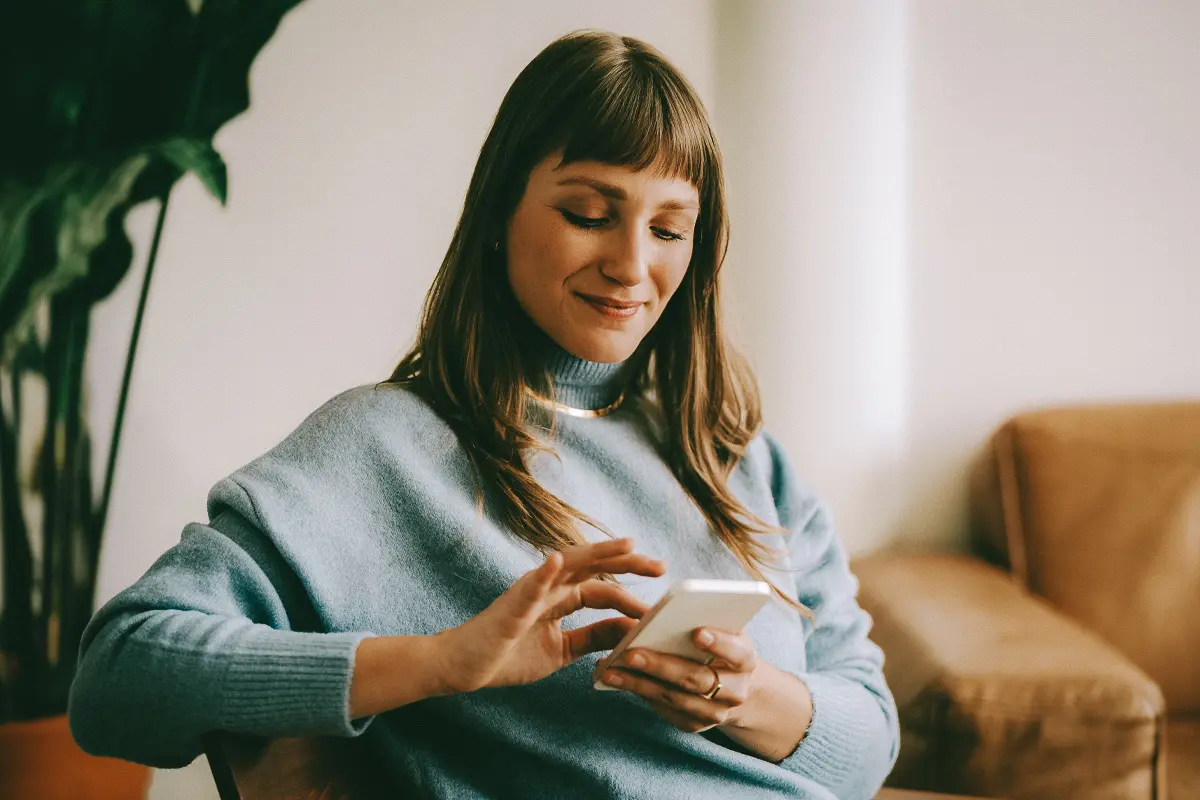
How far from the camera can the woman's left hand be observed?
647 millimetres

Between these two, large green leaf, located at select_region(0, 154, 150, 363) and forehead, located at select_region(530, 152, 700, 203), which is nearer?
forehead, located at select_region(530, 152, 700, 203)

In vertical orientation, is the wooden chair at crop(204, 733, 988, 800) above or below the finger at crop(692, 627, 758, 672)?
below

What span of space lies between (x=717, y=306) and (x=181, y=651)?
63 cm

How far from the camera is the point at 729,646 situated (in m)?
0.66

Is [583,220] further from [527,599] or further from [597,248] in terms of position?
[527,599]

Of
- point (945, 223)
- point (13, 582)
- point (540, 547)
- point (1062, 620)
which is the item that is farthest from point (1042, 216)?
point (13, 582)

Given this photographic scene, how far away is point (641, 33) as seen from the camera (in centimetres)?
167

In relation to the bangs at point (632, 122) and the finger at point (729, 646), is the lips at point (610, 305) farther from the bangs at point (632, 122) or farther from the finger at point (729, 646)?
the finger at point (729, 646)

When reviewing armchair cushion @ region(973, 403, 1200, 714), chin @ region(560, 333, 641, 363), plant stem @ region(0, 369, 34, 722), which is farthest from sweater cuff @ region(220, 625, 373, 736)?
armchair cushion @ region(973, 403, 1200, 714)

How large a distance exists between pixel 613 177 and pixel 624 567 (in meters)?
0.36

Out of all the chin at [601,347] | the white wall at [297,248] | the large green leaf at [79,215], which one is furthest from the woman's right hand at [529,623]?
the large green leaf at [79,215]

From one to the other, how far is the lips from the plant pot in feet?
3.32

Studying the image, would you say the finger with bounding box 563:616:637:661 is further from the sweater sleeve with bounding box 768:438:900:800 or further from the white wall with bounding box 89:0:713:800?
the white wall with bounding box 89:0:713:800

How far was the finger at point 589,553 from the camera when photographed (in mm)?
591
